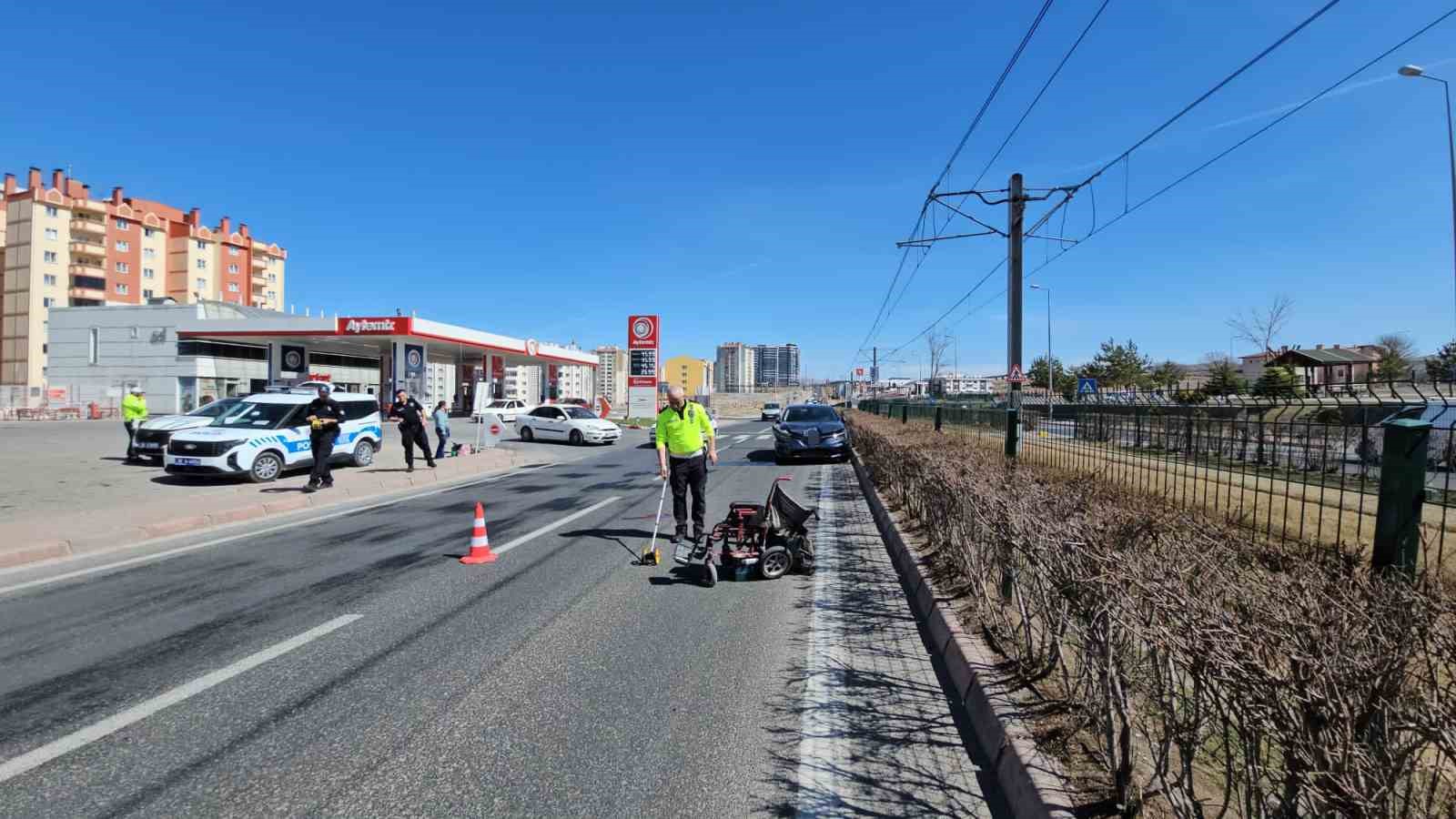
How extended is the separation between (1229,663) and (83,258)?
3996 inches

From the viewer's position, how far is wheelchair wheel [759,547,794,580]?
23.6 ft

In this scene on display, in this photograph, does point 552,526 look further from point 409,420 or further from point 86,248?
point 86,248

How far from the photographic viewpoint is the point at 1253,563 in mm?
3432

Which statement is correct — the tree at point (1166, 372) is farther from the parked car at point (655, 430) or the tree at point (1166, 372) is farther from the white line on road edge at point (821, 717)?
the white line on road edge at point (821, 717)

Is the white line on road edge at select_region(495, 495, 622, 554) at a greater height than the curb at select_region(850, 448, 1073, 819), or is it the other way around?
the curb at select_region(850, 448, 1073, 819)

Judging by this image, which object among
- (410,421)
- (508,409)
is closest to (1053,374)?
(508,409)

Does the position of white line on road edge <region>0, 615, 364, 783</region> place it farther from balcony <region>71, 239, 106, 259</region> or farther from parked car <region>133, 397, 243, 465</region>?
balcony <region>71, 239, 106, 259</region>

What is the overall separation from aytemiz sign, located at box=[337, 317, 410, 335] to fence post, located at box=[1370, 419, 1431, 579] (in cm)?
4448

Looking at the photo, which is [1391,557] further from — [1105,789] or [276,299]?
[276,299]

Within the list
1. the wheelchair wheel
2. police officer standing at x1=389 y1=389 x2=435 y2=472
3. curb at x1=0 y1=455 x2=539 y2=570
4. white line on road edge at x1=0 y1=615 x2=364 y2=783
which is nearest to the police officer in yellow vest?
the wheelchair wheel

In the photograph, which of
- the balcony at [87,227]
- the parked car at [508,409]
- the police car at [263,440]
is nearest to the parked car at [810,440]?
the police car at [263,440]

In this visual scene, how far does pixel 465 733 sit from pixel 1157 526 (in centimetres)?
398

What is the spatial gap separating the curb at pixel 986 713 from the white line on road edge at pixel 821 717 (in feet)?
2.16

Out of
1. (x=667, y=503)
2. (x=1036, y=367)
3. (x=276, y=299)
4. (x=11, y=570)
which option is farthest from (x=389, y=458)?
(x=276, y=299)
